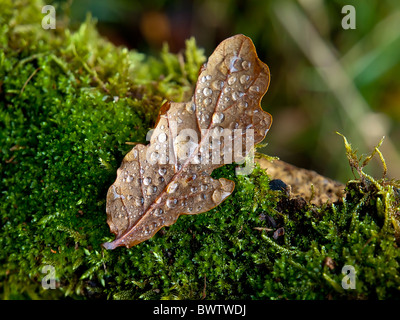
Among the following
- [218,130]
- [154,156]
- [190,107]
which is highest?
[190,107]

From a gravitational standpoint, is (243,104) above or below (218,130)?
above

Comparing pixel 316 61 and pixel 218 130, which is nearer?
pixel 218 130

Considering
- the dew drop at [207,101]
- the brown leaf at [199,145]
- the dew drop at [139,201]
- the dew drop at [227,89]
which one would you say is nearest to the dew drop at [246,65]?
the brown leaf at [199,145]

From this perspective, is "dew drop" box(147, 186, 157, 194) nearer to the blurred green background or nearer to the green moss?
the green moss

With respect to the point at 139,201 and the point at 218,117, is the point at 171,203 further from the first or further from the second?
the point at 218,117

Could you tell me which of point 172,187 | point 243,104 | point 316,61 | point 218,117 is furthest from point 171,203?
point 316,61

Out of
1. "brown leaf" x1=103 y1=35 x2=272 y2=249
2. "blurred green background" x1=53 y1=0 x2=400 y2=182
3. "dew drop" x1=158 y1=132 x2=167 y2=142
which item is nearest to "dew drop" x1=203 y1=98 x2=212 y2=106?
"brown leaf" x1=103 y1=35 x2=272 y2=249

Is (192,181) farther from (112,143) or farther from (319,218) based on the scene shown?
(319,218)
